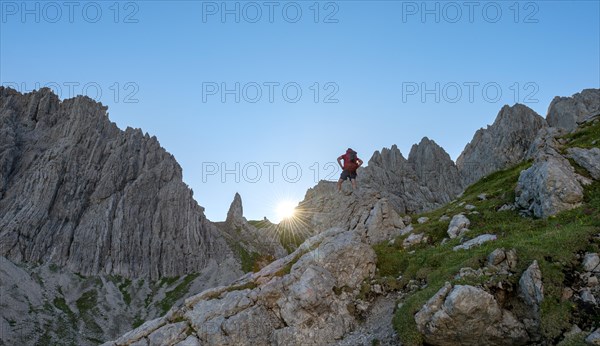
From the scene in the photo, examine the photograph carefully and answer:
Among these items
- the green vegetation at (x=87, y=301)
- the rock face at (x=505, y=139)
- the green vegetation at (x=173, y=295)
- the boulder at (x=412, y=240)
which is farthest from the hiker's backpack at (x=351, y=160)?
the green vegetation at (x=173, y=295)

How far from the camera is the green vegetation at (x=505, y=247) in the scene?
18.9 metres

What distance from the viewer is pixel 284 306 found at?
25594 millimetres

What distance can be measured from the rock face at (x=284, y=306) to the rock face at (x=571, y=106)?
500ft

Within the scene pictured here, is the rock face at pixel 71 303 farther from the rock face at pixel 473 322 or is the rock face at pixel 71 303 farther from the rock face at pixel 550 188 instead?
the rock face at pixel 550 188

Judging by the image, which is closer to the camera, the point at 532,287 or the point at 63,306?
the point at 532,287

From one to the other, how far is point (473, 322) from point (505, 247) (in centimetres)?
549

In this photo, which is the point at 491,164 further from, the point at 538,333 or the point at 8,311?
the point at 8,311

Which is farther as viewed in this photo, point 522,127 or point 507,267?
point 522,127

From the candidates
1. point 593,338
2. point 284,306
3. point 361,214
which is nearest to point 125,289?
point 361,214

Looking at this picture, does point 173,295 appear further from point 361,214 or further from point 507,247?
point 507,247

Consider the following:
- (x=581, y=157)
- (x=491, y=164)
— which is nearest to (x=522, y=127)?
(x=491, y=164)

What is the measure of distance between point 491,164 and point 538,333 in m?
172

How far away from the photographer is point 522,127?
173m

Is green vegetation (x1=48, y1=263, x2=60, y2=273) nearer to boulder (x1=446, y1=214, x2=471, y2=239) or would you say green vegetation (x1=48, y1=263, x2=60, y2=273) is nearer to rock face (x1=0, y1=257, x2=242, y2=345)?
rock face (x1=0, y1=257, x2=242, y2=345)
